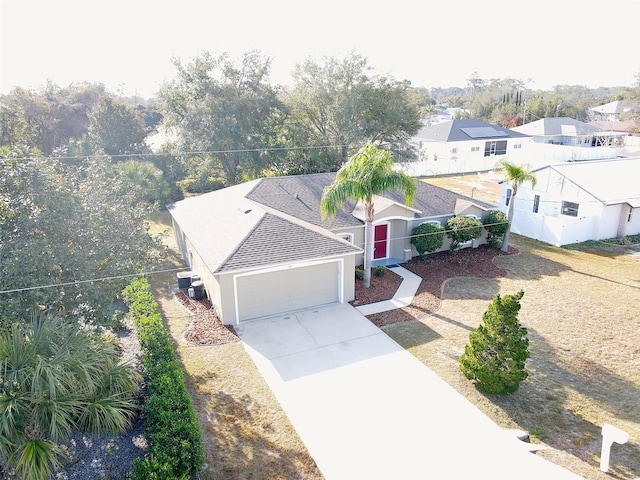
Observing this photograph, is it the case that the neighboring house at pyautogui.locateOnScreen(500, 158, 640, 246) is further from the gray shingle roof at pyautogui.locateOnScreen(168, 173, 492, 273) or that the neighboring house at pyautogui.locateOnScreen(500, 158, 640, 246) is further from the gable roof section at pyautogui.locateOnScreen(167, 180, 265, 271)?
the gable roof section at pyautogui.locateOnScreen(167, 180, 265, 271)

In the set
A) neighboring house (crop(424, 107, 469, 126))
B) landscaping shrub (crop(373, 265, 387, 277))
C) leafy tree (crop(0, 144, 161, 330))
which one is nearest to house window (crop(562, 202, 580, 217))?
landscaping shrub (crop(373, 265, 387, 277))

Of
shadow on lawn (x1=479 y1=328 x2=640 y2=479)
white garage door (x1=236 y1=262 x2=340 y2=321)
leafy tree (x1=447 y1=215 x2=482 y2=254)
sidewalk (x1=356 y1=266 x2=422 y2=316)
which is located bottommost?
sidewalk (x1=356 y1=266 x2=422 y2=316)

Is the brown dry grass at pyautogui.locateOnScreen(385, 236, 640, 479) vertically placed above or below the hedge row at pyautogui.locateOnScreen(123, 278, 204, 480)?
below

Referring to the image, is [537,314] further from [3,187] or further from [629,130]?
[629,130]

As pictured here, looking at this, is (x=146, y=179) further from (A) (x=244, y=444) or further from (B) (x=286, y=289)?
(A) (x=244, y=444)

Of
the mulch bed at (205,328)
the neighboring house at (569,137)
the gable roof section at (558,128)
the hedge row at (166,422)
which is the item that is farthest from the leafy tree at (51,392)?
the gable roof section at (558,128)

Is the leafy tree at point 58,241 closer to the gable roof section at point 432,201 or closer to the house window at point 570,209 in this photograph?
the gable roof section at point 432,201

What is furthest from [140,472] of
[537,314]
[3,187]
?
[537,314]
